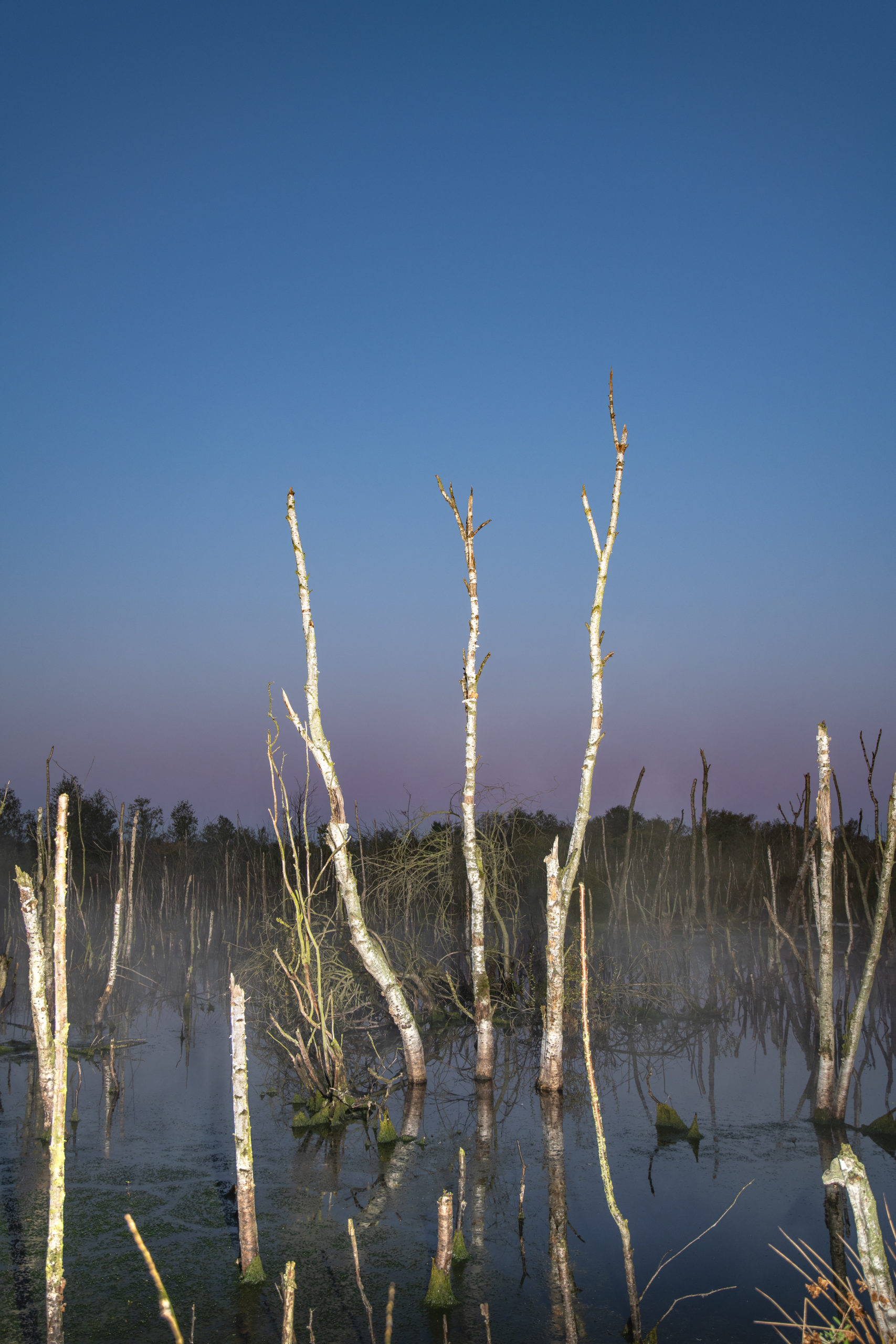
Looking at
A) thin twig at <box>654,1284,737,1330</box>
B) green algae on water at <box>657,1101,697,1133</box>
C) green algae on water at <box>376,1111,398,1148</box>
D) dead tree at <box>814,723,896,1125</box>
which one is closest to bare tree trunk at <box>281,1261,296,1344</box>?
thin twig at <box>654,1284,737,1330</box>

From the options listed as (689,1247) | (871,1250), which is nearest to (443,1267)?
(689,1247)

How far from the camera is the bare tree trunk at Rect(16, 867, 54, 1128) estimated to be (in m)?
7.09

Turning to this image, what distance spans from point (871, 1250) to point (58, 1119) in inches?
129

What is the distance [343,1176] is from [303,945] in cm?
189

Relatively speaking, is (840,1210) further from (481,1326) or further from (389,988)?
(389,988)

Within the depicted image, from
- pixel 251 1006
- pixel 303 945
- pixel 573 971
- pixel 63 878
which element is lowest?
pixel 251 1006

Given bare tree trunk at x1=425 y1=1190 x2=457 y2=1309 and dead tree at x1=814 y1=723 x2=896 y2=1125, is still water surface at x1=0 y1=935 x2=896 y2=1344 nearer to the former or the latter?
bare tree trunk at x1=425 y1=1190 x2=457 y2=1309

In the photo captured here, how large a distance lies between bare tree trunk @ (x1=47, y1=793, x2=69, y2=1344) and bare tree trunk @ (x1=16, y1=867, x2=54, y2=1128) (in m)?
2.91

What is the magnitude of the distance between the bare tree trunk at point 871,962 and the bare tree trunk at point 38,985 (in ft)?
21.3

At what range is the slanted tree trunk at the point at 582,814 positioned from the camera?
945cm

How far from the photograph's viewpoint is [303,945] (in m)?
8.27

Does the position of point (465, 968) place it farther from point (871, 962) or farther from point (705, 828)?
point (871, 962)

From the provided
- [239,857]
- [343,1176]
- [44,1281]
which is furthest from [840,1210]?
[239,857]

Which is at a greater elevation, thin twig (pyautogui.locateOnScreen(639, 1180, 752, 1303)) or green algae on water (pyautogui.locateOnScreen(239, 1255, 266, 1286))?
green algae on water (pyautogui.locateOnScreen(239, 1255, 266, 1286))
